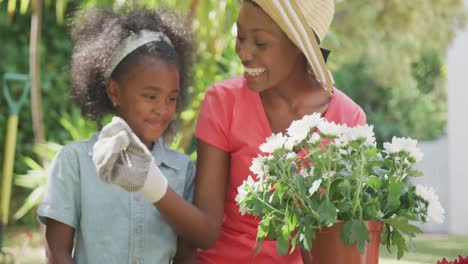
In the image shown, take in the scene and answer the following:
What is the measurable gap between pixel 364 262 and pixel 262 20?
2.53ft

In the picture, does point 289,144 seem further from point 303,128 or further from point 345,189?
point 345,189

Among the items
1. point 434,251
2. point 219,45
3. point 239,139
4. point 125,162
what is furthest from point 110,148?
point 434,251

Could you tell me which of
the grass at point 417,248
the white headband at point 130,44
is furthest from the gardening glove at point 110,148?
the grass at point 417,248

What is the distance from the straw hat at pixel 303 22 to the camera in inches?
81.9

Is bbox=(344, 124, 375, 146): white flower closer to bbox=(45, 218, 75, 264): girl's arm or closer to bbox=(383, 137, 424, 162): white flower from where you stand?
bbox=(383, 137, 424, 162): white flower

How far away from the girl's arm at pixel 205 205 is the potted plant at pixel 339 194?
16.5 inches

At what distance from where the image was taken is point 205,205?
2.30 meters

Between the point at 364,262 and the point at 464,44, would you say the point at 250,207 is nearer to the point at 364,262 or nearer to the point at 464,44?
the point at 364,262

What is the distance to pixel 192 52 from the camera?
2615mm

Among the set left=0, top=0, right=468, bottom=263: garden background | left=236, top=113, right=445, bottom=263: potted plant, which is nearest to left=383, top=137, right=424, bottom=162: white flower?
left=236, top=113, right=445, bottom=263: potted plant

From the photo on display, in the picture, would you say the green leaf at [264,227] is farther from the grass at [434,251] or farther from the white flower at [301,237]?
the grass at [434,251]

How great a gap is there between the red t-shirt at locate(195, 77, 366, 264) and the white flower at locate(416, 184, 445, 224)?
1.99 feet

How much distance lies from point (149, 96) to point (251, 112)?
288 millimetres

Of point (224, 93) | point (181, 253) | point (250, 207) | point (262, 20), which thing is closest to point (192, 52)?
point (224, 93)
